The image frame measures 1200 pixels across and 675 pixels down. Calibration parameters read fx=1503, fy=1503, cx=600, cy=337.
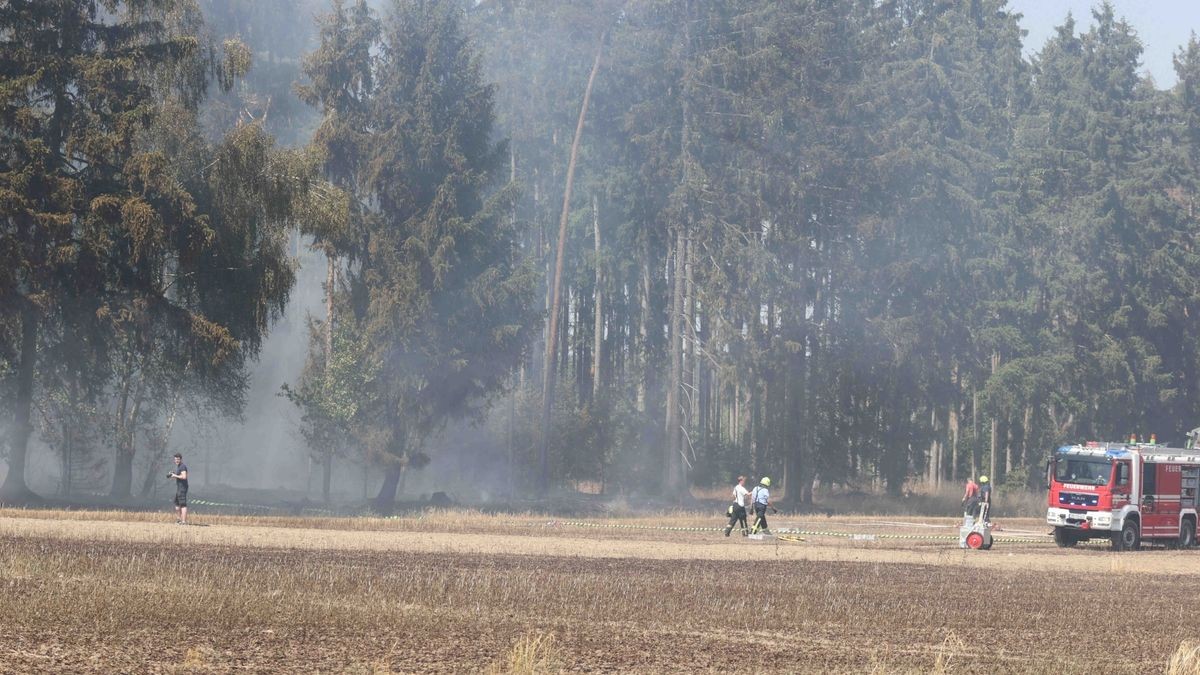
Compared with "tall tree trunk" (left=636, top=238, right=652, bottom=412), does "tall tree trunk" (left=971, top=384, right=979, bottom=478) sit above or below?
below

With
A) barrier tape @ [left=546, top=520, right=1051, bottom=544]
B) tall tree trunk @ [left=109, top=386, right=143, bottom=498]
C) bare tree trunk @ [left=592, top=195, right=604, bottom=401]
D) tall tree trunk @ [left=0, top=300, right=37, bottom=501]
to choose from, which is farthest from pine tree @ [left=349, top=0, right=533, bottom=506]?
bare tree trunk @ [left=592, top=195, right=604, bottom=401]

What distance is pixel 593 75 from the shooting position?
226ft

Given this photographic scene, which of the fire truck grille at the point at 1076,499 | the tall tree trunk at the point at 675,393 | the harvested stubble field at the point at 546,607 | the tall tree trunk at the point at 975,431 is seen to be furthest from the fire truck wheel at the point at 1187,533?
the tall tree trunk at the point at 975,431

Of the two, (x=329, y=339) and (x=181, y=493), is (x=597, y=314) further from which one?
(x=181, y=493)

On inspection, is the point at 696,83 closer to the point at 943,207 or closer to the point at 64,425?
the point at 943,207

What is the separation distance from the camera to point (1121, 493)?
40562mm

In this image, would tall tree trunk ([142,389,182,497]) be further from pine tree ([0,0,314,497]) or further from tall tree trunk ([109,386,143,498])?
pine tree ([0,0,314,497])

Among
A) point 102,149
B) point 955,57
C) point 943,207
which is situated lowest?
point 102,149

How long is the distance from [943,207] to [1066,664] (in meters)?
59.8

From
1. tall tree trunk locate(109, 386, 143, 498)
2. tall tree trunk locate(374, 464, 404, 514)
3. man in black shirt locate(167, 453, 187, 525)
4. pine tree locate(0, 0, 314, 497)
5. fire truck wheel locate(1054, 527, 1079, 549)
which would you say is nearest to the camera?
man in black shirt locate(167, 453, 187, 525)

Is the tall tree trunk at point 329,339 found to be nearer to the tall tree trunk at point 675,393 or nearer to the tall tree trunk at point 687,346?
the tall tree trunk at point 675,393

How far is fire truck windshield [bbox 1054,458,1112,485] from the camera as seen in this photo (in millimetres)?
40719

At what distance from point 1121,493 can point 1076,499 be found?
1176mm

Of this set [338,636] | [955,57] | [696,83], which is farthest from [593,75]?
[338,636]
